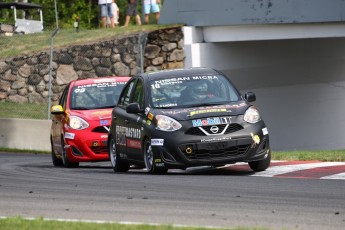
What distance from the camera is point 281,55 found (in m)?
32.4

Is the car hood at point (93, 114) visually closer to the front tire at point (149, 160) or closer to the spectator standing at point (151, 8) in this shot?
the front tire at point (149, 160)

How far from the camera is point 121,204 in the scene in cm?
1136

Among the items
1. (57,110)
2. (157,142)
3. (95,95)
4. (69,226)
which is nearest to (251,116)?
(157,142)

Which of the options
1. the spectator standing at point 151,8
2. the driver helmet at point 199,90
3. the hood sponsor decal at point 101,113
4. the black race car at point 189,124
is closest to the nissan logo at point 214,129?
the black race car at point 189,124

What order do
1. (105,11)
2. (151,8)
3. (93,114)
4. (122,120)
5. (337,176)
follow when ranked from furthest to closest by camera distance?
(105,11), (151,8), (93,114), (122,120), (337,176)

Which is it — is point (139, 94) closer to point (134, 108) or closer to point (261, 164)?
point (134, 108)

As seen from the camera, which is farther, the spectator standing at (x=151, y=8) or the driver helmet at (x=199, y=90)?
the spectator standing at (x=151, y=8)

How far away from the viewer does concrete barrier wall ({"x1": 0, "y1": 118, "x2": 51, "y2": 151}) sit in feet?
91.1

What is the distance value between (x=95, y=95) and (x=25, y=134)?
26.1 ft

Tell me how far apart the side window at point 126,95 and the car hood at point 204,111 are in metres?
1.45

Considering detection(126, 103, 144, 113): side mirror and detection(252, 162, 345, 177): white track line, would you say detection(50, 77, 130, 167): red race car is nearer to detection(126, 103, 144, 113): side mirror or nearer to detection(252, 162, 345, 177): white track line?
detection(126, 103, 144, 113): side mirror

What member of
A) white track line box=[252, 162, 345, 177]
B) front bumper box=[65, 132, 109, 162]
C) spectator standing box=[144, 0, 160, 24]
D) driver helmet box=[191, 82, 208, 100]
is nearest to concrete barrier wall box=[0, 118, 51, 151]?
spectator standing box=[144, 0, 160, 24]

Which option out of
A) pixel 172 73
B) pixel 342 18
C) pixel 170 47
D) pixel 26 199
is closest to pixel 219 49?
pixel 170 47

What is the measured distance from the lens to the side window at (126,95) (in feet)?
56.2
